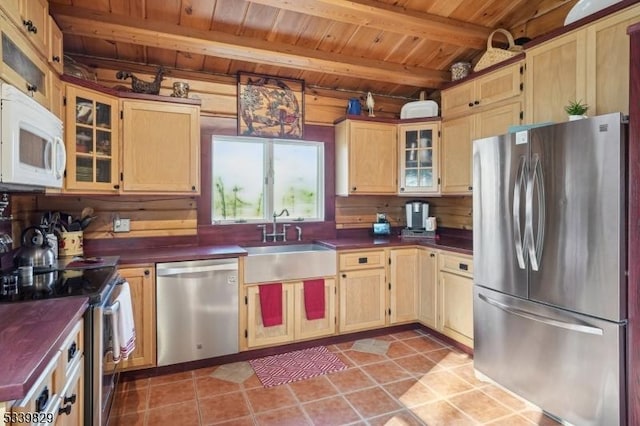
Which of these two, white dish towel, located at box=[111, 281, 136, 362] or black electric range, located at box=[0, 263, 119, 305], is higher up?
black electric range, located at box=[0, 263, 119, 305]

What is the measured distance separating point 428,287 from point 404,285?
0.22 metres

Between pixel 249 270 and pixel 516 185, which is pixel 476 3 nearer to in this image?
pixel 516 185

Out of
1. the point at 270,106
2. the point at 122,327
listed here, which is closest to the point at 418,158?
the point at 270,106

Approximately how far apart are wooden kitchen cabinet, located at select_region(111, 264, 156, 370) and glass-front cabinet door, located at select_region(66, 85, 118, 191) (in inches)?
27.0

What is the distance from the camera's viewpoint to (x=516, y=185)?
2242 mm

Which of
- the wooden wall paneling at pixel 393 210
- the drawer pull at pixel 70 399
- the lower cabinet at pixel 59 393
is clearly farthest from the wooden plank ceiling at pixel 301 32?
the drawer pull at pixel 70 399

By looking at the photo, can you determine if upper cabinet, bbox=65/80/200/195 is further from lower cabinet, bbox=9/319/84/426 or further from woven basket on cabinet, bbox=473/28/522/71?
woven basket on cabinet, bbox=473/28/522/71

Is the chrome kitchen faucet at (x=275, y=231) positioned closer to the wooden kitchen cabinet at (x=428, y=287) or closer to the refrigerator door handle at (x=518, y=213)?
the wooden kitchen cabinet at (x=428, y=287)

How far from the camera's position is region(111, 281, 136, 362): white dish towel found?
6.08 feet

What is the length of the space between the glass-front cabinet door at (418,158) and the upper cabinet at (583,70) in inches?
40.6

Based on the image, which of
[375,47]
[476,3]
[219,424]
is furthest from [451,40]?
[219,424]

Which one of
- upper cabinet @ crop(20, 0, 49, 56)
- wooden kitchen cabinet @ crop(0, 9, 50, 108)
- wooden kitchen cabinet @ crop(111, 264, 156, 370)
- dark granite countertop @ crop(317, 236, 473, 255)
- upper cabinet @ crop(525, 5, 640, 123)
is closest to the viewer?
wooden kitchen cabinet @ crop(0, 9, 50, 108)

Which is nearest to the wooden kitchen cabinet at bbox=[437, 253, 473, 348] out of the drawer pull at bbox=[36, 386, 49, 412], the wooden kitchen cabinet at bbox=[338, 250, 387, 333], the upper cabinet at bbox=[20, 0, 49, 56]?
the wooden kitchen cabinet at bbox=[338, 250, 387, 333]

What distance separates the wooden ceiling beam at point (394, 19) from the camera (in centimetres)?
259
